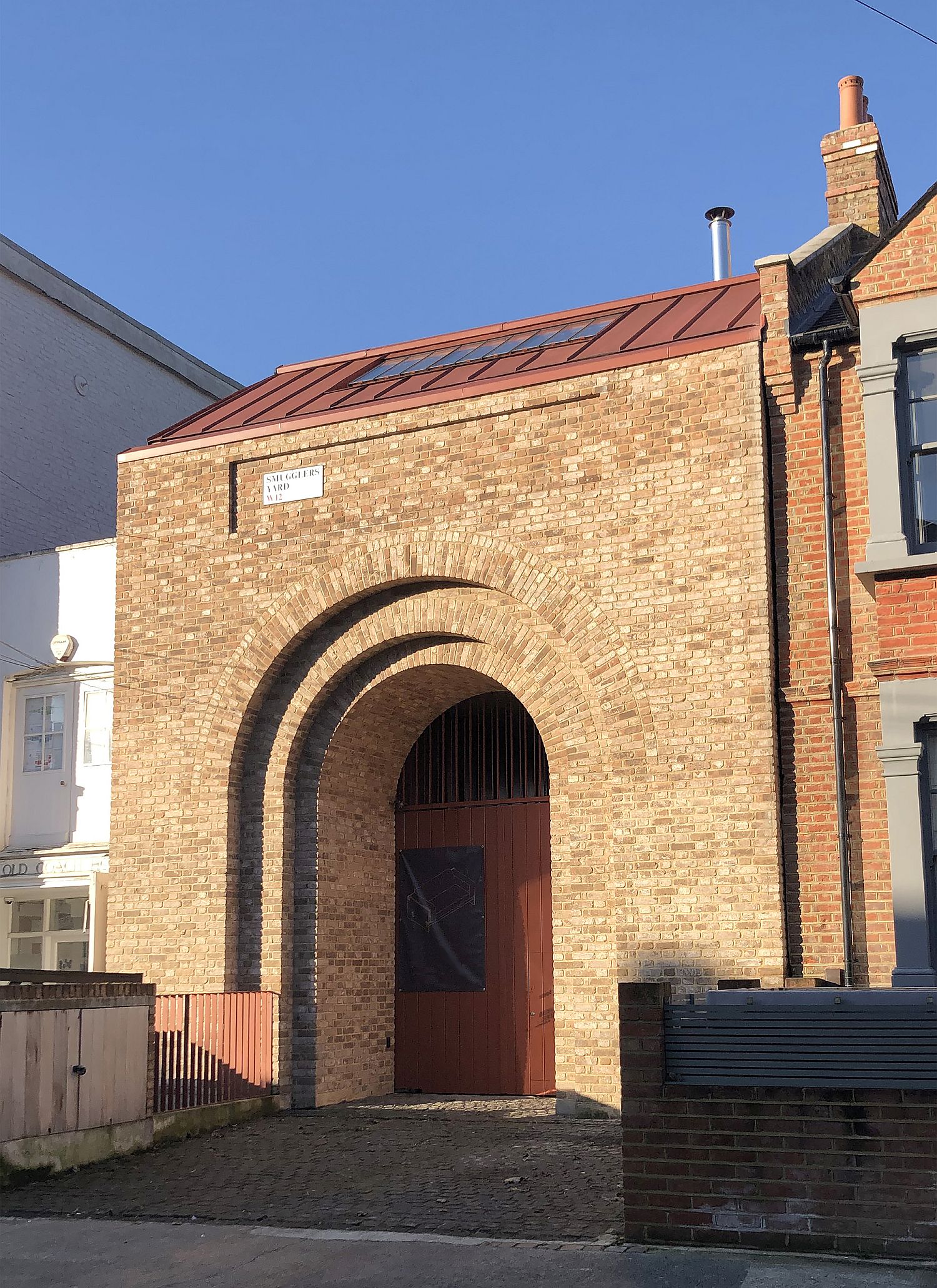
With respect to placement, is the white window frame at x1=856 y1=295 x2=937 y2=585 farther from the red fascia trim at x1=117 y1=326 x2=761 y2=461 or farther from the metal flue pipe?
the metal flue pipe

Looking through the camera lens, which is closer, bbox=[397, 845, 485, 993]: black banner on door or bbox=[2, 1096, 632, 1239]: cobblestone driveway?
bbox=[2, 1096, 632, 1239]: cobblestone driveway

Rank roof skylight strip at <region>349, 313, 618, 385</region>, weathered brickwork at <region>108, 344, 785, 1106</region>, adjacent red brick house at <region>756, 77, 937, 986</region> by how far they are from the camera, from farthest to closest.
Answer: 1. roof skylight strip at <region>349, 313, 618, 385</region>
2. weathered brickwork at <region>108, 344, 785, 1106</region>
3. adjacent red brick house at <region>756, 77, 937, 986</region>

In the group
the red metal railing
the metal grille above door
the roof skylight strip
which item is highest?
the roof skylight strip

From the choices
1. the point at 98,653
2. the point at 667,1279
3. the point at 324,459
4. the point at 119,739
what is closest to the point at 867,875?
the point at 667,1279

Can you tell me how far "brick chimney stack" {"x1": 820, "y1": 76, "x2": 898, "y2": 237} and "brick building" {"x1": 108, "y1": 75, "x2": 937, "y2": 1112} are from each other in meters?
0.05

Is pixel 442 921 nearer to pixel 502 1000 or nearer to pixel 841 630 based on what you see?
pixel 502 1000

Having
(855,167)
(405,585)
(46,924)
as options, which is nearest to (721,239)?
(855,167)

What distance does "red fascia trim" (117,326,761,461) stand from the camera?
13.6 m

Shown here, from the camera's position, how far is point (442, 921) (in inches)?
642

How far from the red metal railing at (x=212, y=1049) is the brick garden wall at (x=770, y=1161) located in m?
5.96

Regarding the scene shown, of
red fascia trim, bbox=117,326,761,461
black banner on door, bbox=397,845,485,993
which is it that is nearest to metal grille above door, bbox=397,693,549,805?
black banner on door, bbox=397,845,485,993

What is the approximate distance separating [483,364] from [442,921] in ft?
21.5

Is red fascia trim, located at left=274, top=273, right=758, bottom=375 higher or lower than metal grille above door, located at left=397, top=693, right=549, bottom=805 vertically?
higher

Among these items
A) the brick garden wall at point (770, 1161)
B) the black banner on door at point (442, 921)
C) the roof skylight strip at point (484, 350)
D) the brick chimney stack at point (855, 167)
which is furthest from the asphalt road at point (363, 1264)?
the brick chimney stack at point (855, 167)
